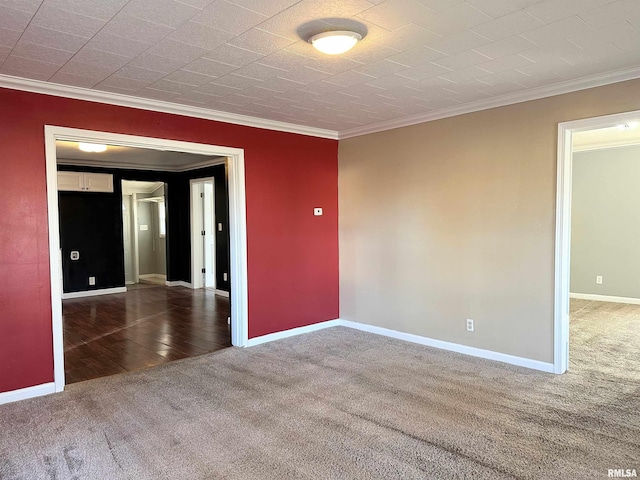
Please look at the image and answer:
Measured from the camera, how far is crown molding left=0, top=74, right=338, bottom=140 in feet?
10.4

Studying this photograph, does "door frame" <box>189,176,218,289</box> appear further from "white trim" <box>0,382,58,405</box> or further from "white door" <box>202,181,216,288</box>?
"white trim" <box>0,382,58,405</box>

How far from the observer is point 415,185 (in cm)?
461

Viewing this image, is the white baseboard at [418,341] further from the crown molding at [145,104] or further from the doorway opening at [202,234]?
the doorway opening at [202,234]

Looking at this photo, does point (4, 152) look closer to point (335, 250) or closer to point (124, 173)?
point (335, 250)

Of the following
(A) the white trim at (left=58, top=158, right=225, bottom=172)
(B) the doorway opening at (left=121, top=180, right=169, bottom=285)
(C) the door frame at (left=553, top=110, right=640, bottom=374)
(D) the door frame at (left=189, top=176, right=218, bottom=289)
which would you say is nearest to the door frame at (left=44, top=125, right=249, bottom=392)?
(A) the white trim at (left=58, top=158, right=225, bottom=172)

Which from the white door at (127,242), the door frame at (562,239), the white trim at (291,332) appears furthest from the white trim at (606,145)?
the white door at (127,242)

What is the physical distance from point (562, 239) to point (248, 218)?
9.70 feet

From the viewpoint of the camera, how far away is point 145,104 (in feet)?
12.3

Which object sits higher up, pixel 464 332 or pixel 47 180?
pixel 47 180

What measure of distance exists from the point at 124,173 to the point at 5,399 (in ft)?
18.6

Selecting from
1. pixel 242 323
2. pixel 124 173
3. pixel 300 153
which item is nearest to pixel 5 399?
pixel 242 323

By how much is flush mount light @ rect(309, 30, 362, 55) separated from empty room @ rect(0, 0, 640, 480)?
0.05ft

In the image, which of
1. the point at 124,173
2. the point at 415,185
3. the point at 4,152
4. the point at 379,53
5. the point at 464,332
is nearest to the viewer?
the point at 379,53

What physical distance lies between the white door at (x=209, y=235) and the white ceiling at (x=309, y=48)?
15.6 feet
